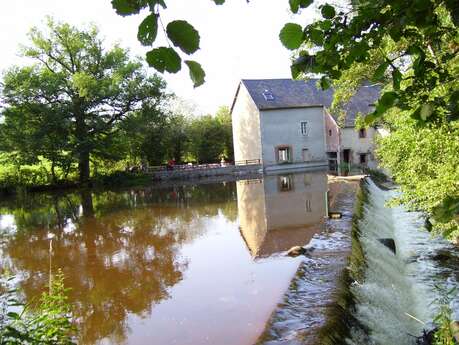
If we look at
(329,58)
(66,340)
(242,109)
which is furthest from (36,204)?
(329,58)

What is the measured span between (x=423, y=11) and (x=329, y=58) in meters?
0.42

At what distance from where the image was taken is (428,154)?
348 inches

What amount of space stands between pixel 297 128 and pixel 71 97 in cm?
1808

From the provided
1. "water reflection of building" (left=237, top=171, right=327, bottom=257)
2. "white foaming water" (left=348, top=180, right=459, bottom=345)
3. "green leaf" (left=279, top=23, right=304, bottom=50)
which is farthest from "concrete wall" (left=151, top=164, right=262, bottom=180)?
"green leaf" (left=279, top=23, right=304, bottom=50)

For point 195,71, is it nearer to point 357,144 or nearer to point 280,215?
point 280,215

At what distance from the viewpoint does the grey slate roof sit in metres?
36.2

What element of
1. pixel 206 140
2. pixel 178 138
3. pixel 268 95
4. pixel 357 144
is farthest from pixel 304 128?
pixel 178 138

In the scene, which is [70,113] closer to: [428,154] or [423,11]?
[428,154]

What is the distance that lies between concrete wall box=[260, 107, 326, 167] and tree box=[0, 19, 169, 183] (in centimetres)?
914

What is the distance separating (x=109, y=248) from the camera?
13133mm

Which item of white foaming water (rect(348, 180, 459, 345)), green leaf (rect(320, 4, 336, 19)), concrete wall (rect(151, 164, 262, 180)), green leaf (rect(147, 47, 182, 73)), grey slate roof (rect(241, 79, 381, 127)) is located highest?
grey slate roof (rect(241, 79, 381, 127))

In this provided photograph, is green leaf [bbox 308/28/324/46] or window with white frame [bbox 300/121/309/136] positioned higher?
window with white frame [bbox 300/121/309/136]

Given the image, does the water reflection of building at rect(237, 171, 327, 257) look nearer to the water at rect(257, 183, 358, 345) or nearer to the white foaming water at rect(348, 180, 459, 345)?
the water at rect(257, 183, 358, 345)

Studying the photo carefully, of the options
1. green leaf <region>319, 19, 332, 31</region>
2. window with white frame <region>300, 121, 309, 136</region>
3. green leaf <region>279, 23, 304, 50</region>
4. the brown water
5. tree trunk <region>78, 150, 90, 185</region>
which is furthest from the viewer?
window with white frame <region>300, 121, 309, 136</region>
